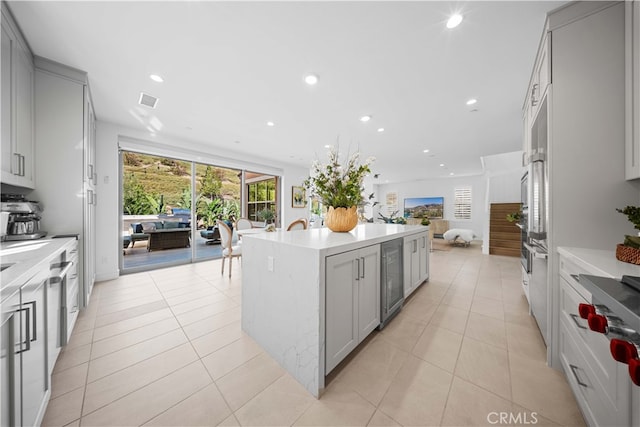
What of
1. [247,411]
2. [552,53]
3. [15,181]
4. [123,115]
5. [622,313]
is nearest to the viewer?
[622,313]

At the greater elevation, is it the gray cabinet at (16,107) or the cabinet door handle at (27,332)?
the gray cabinet at (16,107)

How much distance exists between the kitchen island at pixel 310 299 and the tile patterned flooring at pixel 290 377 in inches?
6.0

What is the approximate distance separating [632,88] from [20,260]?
3.65m

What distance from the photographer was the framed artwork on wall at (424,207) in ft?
31.7

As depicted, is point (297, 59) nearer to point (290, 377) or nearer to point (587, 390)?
point (290, 377)

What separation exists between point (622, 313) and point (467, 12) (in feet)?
6.81

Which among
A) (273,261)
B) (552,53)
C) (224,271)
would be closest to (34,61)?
(273,261)

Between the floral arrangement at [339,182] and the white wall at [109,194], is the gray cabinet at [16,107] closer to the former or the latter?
the white wall at [109,194]

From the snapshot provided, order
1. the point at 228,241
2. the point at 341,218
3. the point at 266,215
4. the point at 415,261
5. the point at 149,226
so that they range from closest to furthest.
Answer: the point at 341,218 < the point at 415,261 < the point at 228,241 < the point at 149,226 < the point at 266,215

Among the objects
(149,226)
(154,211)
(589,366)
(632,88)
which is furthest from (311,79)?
(149,226)

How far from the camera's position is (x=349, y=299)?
5.28 ft

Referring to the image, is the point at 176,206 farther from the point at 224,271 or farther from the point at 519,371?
the point at 519,371

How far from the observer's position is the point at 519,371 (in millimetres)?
1572

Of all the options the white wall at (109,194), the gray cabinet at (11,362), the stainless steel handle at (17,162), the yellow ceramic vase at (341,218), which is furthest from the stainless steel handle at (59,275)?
the white wall at (109,194)
